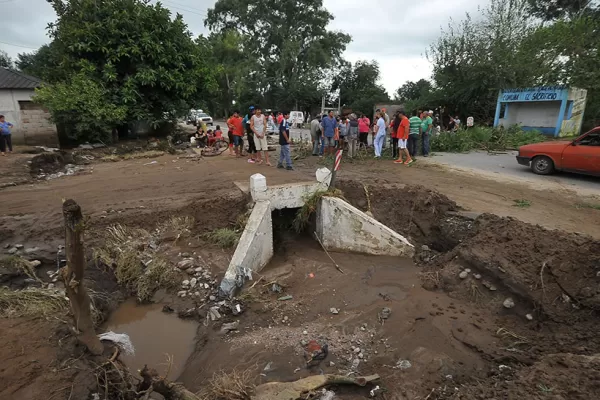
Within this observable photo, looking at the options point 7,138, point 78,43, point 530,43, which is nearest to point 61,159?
point 7,138

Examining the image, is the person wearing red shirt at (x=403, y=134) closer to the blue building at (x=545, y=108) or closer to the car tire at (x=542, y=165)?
the car tire at (x=542, y=165)

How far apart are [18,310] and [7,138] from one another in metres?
11.5

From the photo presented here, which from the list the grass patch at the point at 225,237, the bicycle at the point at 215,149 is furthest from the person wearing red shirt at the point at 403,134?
the bicycle at the point at 215,149

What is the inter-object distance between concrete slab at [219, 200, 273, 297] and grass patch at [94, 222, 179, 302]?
3.00 ft

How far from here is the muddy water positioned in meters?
4.20

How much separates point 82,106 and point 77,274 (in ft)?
43.7

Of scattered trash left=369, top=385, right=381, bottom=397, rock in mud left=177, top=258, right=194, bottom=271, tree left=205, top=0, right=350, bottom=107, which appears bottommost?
scattered trash left=369, top=385, right=381, bottom=397

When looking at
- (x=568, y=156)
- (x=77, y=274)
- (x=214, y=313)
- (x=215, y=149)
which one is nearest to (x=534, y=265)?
(x=214, y=313)

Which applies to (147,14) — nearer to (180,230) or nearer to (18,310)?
(180,230)

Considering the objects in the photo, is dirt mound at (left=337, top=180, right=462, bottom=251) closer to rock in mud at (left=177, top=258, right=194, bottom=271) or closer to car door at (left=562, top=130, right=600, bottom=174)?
rock in mud at (left=177, top=258, right=194, bottom=271)

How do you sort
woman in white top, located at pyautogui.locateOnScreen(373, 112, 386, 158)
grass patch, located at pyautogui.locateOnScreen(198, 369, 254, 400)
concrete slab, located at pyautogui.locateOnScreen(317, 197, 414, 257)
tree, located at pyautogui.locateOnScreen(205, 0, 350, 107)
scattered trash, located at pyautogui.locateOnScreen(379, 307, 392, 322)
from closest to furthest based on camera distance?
grass patch, located at pyautogui.locateOnScreen(198, 369, 254, 400)
scattered trash, located at pyautogui.locateOnScreen(379, 307, 392, 322)
concrete slab, located at pyautogui.locateOnScreen(317, 197, 414, 257)
woman in white top, located at pyautogui.locateOnScreen(373, 112, 386, 158)
tree, located at pyautogui.locateOnScreen(205, 0, 350, 107)

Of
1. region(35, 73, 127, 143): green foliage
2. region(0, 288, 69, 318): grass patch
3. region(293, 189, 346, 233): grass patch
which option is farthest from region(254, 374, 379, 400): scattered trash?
region(35, 73, 127, 143): green foliage

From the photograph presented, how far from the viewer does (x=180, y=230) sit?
643 centimetres

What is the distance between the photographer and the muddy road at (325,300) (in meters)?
3.30
